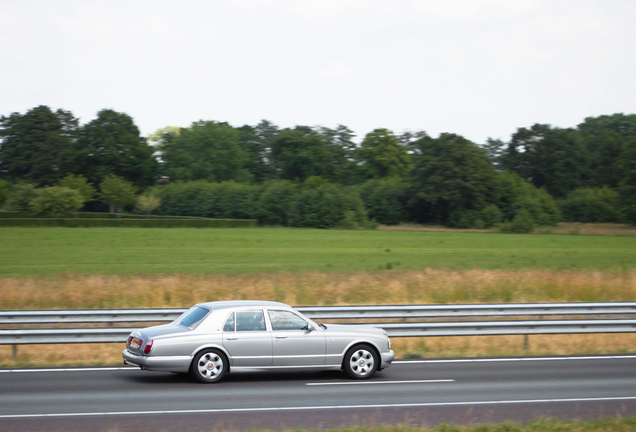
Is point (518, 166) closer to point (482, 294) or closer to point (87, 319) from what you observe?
point (482, 294)

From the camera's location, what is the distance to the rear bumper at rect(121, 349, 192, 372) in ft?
32.6

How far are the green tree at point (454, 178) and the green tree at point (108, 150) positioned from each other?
47.7 m

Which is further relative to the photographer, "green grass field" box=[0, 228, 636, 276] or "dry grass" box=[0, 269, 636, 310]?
"green grass field" box=[0, 228, 636, 276]

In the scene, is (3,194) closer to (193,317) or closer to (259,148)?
(259,148)

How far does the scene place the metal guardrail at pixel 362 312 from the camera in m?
14.1

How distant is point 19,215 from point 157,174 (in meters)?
29.0

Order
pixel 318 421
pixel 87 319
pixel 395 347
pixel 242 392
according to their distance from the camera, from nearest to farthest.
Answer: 1. pixel 318 421
2. pixel 242 392
3. pixel 87 319
4. pixel 395 347

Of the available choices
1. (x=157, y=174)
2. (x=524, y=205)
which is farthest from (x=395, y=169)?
(x=157, y=174)

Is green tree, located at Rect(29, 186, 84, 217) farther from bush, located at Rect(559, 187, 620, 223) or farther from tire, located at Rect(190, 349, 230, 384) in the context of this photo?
tire, located at Rect(190, 349, 230, 384)

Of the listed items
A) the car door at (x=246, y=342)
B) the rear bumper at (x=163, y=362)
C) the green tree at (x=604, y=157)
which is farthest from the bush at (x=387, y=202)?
the rear bumper at (x=163, y=362)

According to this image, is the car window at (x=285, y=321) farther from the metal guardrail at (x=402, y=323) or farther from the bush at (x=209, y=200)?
the bush at (x=209, y=200)

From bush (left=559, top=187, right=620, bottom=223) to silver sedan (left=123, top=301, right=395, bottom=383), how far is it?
8343 centimetres

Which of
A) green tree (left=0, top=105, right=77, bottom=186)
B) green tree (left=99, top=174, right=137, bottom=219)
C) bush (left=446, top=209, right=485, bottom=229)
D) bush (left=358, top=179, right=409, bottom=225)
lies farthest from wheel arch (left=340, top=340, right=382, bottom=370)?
green tree (left=0, top=105, right=77, bottom=186)

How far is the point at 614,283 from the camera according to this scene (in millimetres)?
23297
